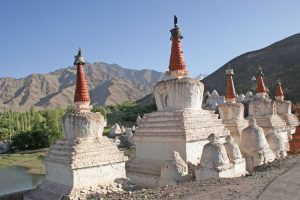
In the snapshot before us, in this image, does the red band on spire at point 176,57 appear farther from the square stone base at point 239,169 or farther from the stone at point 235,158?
the square stone base at point 239,169

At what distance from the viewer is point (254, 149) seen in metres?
15.8

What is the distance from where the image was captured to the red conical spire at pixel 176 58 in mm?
15711

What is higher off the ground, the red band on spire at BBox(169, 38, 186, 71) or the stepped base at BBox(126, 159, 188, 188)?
the red band on spire at BBox(169, 38, 186, 71)

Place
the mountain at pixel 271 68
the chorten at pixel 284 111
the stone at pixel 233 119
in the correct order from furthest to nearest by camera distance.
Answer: the mountain at pixel 271 68
the chorten at pixel 284 111
the stone at pixel 233 119

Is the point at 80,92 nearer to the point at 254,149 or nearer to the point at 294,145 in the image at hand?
the point at 254,149

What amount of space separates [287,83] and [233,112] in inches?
2285

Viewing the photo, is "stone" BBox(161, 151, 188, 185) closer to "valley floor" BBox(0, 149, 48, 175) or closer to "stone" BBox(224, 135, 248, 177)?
"stone" BBox(224, 135, 248, 177)

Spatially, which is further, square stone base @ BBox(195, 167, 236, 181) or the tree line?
the tree line

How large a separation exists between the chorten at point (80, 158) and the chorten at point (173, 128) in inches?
84.1

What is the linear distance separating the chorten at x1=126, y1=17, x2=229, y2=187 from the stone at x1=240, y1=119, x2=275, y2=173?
0.96 m

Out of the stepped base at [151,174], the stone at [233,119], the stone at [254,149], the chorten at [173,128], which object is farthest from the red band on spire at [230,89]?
the stepped base at [151,174]

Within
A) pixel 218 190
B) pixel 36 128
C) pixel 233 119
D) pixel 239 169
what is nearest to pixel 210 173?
pixel 239 169

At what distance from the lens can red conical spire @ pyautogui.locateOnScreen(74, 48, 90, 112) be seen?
510 inches

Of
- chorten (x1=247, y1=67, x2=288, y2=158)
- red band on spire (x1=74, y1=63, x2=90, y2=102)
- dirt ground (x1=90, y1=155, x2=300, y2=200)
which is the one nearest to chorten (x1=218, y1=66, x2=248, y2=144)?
chorten (x1=247, y1=67, x2=288, y2=158)
